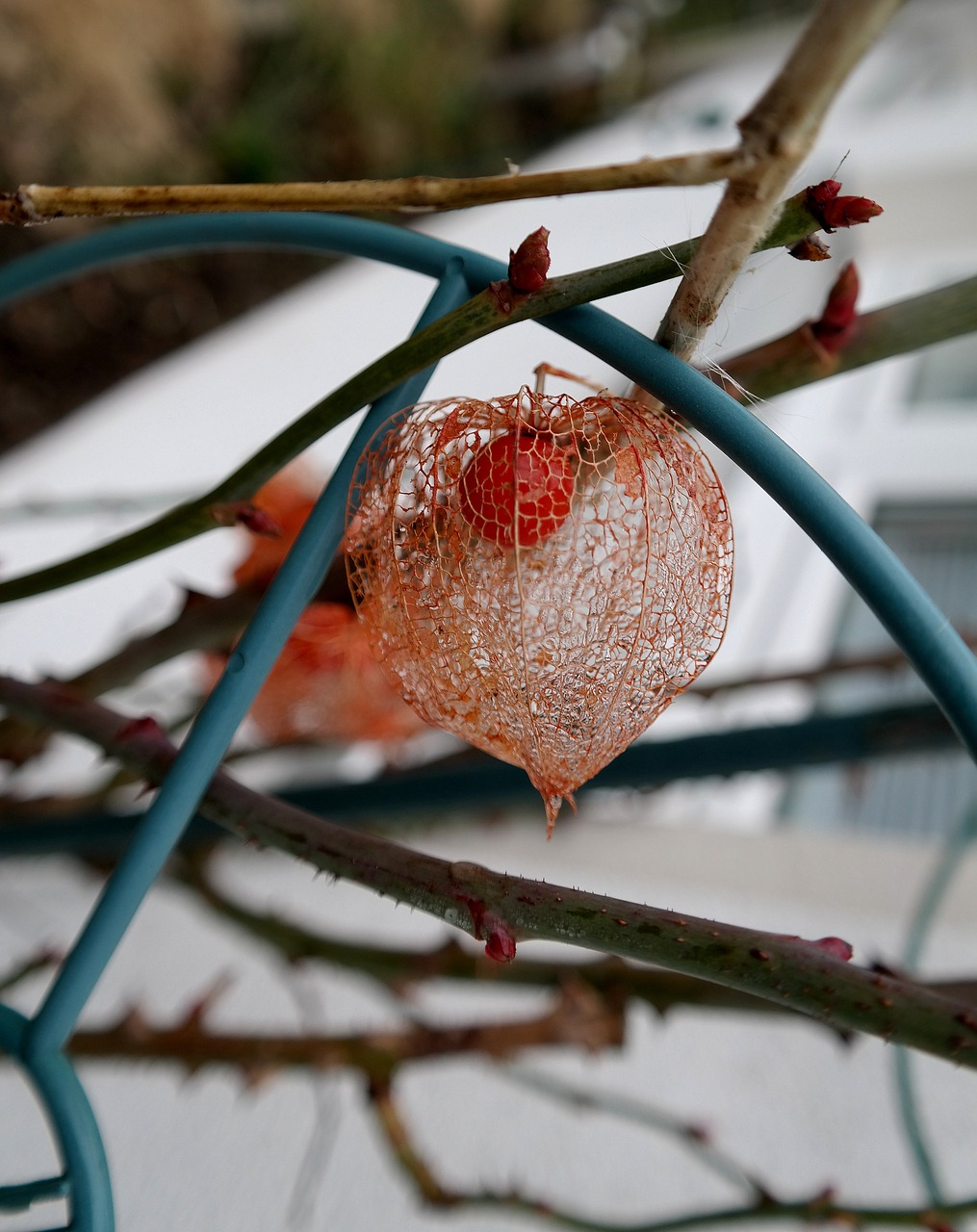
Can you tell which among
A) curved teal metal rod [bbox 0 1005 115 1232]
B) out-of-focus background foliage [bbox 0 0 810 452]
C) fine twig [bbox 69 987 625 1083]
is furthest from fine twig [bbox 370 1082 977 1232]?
out-of-focus background foliage [bbox 0 0 810 452]

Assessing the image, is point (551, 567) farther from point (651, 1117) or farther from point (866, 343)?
point (651, 1117)

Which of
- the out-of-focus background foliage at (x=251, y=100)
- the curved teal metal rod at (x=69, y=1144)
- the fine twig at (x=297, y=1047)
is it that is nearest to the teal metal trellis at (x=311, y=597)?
the curved teal metal rod at (x=69, y=1144)

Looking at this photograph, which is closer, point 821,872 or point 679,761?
point 679,761

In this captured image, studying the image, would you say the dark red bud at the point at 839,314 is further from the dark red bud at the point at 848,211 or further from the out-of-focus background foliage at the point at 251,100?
the out-of-focus background foliage at the point at 251,100

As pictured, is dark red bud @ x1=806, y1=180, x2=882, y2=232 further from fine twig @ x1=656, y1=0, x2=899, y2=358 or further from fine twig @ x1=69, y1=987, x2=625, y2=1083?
fine twig @ x1=69, y1=987, x2=625, y2=1083

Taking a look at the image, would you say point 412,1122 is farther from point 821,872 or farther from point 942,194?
point 942,194

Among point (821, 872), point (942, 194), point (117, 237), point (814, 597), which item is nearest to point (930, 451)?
point (814, 597)
